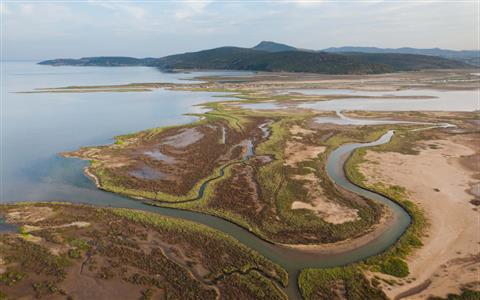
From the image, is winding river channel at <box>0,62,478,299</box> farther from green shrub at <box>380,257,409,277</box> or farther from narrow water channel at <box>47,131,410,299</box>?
green shrub at <box>380,257,409,277</box>

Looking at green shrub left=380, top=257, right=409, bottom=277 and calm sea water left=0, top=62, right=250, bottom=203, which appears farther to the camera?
calm sea water left=0, top=62, right=250, bottom=203

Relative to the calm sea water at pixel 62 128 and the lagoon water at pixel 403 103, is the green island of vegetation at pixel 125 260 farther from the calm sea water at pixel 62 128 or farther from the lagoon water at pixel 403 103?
the lagoon water at pixel 403 103

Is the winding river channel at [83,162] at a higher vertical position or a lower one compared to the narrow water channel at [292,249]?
higher

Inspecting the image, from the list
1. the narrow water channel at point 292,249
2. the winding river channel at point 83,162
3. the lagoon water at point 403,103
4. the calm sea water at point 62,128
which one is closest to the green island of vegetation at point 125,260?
the narrow water channel at point 292,249

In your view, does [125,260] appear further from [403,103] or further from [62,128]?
[403,103]

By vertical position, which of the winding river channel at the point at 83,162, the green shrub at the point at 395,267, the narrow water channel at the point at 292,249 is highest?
the winding river channel at the point at 83,162

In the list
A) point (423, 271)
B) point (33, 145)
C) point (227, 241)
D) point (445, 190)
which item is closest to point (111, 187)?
point (227, 241)

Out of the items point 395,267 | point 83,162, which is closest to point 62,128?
point 83,162

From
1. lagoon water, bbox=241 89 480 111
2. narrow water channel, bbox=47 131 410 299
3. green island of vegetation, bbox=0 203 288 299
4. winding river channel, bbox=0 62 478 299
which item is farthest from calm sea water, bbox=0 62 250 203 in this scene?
lagoon water, bbox=241 89 480 111
